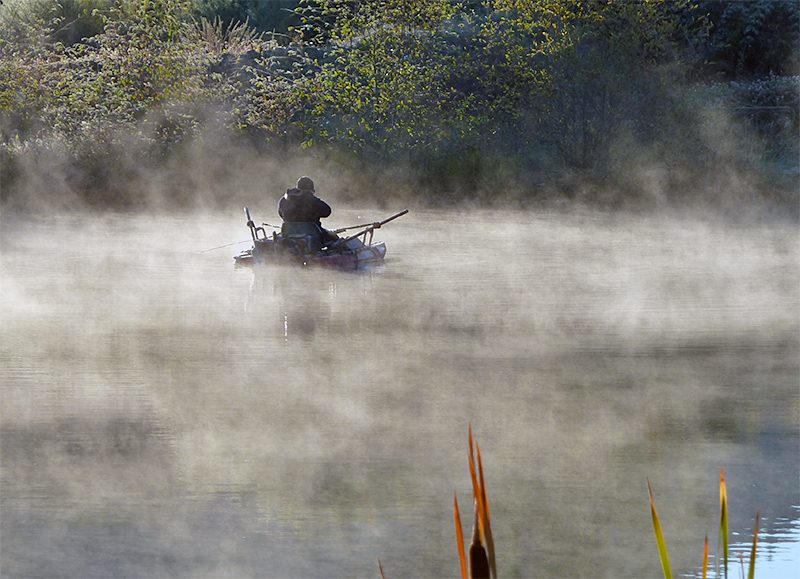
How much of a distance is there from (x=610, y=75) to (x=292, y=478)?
1993 cm

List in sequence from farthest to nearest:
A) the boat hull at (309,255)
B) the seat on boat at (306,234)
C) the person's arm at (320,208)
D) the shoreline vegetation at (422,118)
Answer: the shoreline vegetation at (422,118) < the person's arm at (320,208) < the seat on boat at (306,234) < the boat hull at (309,255)

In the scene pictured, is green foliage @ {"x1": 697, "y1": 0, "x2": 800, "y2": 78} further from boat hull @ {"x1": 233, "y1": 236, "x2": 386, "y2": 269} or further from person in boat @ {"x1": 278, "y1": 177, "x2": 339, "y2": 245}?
person in boat @ {"x1": 278, "y1": 177, "x2": 339, "y2": 245}

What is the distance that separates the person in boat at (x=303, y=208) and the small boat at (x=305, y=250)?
0.05m

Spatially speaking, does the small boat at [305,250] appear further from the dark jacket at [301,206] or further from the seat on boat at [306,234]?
the dark jacket at [301,206]

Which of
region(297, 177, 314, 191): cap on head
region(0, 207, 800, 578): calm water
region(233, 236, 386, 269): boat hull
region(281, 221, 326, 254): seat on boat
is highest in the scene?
region(297, 177, 314, 191): cap on head

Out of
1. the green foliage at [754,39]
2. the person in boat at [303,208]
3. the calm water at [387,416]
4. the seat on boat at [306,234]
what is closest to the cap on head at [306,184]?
the person in boat at [303,208]

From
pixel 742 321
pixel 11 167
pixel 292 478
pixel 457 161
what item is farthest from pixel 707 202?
pixel 292 478

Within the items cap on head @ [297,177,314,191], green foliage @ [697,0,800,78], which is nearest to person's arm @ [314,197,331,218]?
cap on head @ [297,177,314,191]

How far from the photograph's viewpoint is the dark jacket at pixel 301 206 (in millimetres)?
14758

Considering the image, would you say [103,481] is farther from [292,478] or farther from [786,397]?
[786,397]

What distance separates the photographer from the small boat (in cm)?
1457

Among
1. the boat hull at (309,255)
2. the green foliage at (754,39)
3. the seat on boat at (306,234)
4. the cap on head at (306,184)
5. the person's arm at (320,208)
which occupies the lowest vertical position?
the boat hull at (309,255)

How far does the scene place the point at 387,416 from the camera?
23.4 ft

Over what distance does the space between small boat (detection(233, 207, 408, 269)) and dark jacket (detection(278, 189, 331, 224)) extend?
0.10 metres
